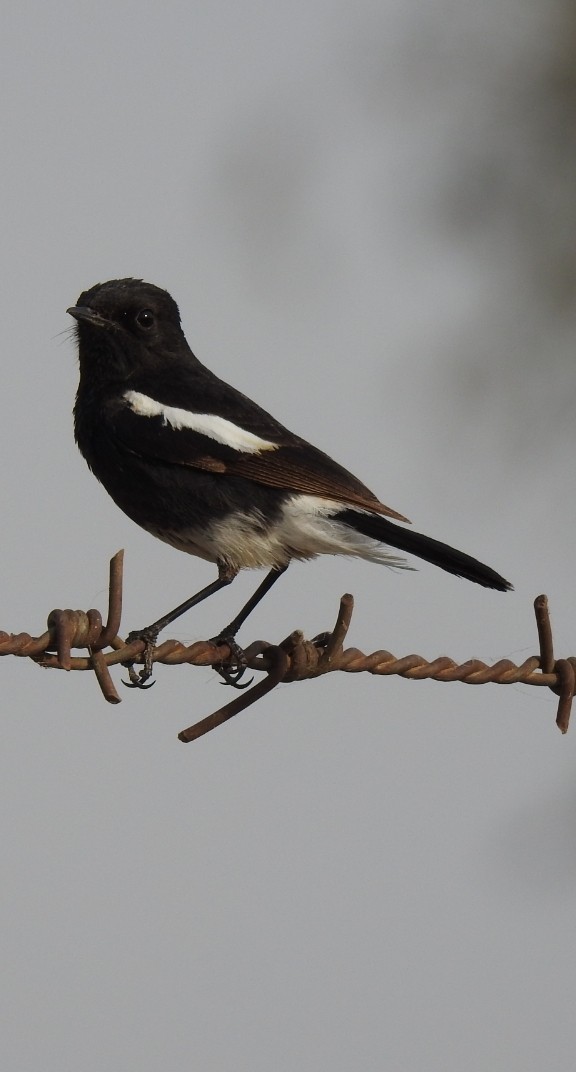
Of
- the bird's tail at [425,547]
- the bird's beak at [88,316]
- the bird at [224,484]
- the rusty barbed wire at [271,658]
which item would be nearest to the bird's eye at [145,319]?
the bird's beak at [88,316]

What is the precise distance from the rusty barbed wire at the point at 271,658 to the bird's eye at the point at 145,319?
214cm

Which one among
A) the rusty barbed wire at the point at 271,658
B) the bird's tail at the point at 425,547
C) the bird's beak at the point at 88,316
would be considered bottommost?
the rusty barbed wire at the point at 271,658

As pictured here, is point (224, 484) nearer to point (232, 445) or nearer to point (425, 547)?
point (232, 445)

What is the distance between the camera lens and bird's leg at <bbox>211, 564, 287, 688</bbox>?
4.74 meters

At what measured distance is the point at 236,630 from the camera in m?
5.34

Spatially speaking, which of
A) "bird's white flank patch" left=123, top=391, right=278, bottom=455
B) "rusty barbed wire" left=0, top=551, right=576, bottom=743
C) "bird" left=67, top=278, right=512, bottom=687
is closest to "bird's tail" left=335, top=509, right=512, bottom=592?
"bird" left=67, top=278, right=512, bottom=687

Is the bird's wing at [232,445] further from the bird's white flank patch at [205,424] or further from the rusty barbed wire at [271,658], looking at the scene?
the rusty barbed wire at [271,658]

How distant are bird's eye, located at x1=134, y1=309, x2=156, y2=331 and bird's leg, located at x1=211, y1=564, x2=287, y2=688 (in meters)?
1.07

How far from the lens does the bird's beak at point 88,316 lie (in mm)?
5586

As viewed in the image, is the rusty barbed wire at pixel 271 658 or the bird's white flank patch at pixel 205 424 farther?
the bird's white flank patch at pixel 205 424

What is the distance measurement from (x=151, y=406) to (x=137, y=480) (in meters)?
0.31

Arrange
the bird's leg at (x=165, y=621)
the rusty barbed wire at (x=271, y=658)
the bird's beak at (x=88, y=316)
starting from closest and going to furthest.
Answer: the rusty barbed wire at (x=271, y=658), the bird's leg at (x=165, y=621), the bird's beak at (x=88, y=316)

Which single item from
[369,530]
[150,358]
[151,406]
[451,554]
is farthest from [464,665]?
[150,358]

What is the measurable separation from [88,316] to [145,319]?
0.24m
